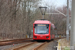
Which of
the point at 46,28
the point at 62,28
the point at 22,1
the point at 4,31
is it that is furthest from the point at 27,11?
the point at 62,28

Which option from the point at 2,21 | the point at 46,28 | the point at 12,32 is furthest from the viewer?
the point at 12,32

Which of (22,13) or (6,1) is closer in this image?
(6,1)

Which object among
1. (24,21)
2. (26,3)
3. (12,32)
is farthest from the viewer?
(24,21)

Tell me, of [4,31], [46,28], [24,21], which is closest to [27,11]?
[24,21]

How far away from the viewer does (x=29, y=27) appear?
49.3 meters

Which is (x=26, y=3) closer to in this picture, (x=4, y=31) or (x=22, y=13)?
(x=22, y=13)

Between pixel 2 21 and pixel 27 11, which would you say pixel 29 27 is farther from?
pixel 2 21

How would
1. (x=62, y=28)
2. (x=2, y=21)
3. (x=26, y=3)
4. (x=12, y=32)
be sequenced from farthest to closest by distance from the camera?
(x=62, y=28) < (x=26, y=3) < (x=12, y=32) < (x=2, y=21)

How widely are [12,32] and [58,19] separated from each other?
4011 centimetres

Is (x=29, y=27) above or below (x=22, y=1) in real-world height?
below

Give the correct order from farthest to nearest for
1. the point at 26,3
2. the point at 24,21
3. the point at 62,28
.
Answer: the point at 62,28
the point at 24,21
the point at 26,3

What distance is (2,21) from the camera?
3581 centimetres

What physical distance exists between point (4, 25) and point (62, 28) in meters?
39.4

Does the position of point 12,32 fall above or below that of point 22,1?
below
